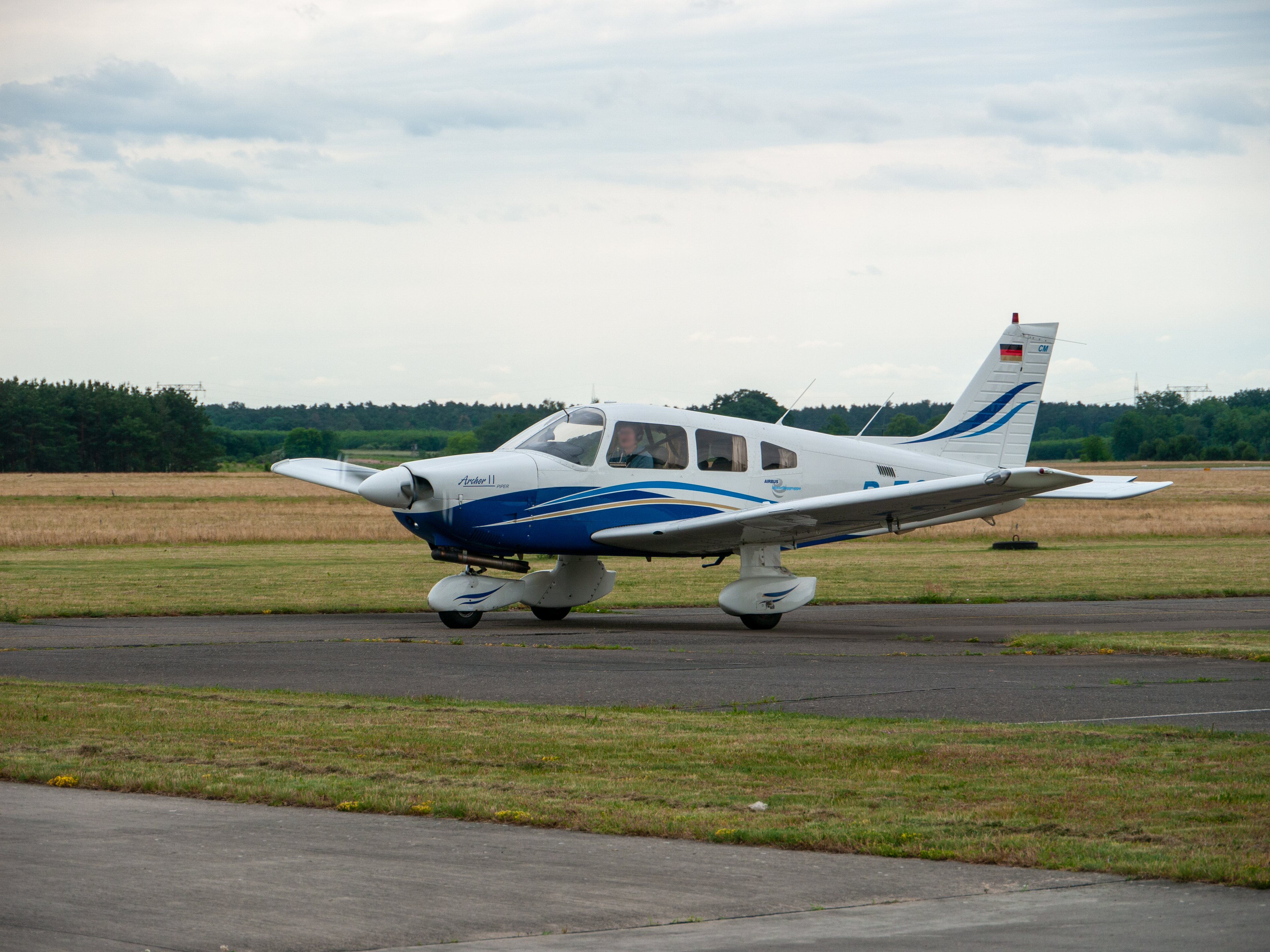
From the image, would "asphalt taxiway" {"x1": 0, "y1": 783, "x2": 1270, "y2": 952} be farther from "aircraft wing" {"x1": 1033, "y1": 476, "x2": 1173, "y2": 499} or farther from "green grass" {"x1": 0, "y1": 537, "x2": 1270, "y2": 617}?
"aircraft wing" {"x1": 1033, "y1": 476, "x2": 1173, "y2": 499}

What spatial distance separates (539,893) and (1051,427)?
203 meters

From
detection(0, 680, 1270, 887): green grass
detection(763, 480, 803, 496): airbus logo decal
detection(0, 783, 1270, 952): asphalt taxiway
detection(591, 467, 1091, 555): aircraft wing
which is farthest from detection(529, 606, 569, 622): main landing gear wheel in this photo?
detection(0, 783, 1270, 952): asphalt taxiway

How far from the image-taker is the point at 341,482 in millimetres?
20984

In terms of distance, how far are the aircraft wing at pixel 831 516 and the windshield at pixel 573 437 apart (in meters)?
1.11

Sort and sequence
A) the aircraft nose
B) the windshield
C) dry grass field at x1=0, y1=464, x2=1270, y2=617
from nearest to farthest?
the aircraft nose → the windshield → dry grass field at x1=0, y1=464, x2=1270, y2=617

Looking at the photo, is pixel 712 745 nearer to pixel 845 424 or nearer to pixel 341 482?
pixel 341 482

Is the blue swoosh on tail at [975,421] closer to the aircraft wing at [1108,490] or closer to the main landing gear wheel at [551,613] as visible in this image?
the aircraft wing at [1108,490]

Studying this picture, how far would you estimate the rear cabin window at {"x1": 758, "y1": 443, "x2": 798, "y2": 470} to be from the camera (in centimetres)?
2014

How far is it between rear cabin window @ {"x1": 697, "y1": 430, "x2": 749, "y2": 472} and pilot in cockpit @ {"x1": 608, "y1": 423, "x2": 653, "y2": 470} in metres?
0.79

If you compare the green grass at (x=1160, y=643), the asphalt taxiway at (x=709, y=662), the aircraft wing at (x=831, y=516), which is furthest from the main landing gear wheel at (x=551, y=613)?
the green grass at (x=1160, y=643)

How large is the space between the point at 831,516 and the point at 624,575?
11.1m

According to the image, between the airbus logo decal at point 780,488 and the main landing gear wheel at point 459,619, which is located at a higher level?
the airbus logo decal at point 780,488

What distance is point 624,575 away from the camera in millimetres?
29453

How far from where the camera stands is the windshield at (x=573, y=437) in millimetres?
19094
